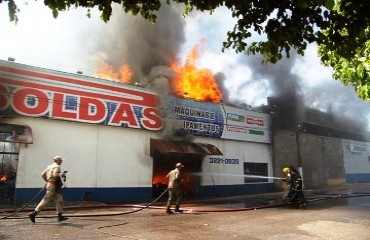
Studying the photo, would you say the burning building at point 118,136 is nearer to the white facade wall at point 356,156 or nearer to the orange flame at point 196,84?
the orange flame at point 196,84

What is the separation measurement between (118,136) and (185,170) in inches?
210

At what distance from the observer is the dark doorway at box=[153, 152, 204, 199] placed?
762 inches

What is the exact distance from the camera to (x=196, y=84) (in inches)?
920

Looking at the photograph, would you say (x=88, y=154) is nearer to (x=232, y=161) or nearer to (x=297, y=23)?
(x=232, y=161)

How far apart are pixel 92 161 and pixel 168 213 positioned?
670cm

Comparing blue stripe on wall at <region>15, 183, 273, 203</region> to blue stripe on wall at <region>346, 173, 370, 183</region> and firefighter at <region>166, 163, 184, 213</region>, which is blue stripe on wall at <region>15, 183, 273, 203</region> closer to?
firefighter at <region>166, 163, 184, 213</region>

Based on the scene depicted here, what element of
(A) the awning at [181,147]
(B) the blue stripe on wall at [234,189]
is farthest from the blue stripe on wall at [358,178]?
(A) the awning at [181,147]

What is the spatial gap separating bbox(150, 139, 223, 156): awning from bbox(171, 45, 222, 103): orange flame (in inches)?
136

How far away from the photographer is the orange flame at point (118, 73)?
2278cm

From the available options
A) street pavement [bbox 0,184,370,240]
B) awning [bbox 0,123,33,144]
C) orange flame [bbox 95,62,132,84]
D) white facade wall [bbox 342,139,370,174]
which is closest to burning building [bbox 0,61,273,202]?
awning [bbox 0,123,33,144]

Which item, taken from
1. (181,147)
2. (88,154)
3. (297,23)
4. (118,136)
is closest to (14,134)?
(88,154)

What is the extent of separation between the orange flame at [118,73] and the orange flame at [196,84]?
3.21 meters

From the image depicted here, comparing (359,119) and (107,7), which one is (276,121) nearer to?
(359,119)

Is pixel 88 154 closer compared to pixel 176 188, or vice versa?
pixel 176 188
